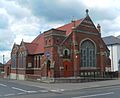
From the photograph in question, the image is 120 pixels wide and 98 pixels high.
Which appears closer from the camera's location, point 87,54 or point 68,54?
point 68,54

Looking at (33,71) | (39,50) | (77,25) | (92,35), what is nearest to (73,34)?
(77,25)

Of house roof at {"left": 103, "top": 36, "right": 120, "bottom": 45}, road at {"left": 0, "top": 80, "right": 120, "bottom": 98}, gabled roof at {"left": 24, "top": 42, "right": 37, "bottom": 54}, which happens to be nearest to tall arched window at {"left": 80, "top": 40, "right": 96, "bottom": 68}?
gabled roof at {"left": 24, "top": 42, "right": 37, "bottom": 54}

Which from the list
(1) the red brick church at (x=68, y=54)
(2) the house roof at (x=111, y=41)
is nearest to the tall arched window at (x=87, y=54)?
(1) the red brick church at (x=68, y=54)

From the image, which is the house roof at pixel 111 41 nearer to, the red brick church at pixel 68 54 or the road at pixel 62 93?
the red brick church at pixel 68 54

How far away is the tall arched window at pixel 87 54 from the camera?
4091cm

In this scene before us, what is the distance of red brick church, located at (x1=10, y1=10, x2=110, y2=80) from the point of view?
38000 millimetres

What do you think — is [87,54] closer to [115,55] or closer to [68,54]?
[68,54]

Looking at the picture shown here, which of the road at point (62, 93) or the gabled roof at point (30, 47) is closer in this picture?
the road at point (62, 93)

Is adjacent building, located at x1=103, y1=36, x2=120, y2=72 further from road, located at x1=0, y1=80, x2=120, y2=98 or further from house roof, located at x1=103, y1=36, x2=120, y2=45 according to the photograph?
road, located at x1=0, y1=80, x2=120, y2=98

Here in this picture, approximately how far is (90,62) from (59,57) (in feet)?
22.6

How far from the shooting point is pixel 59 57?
37.9 meters

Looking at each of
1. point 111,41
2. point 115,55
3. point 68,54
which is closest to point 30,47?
point 68,54

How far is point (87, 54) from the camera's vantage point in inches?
1645

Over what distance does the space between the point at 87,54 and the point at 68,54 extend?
14.2 ft
